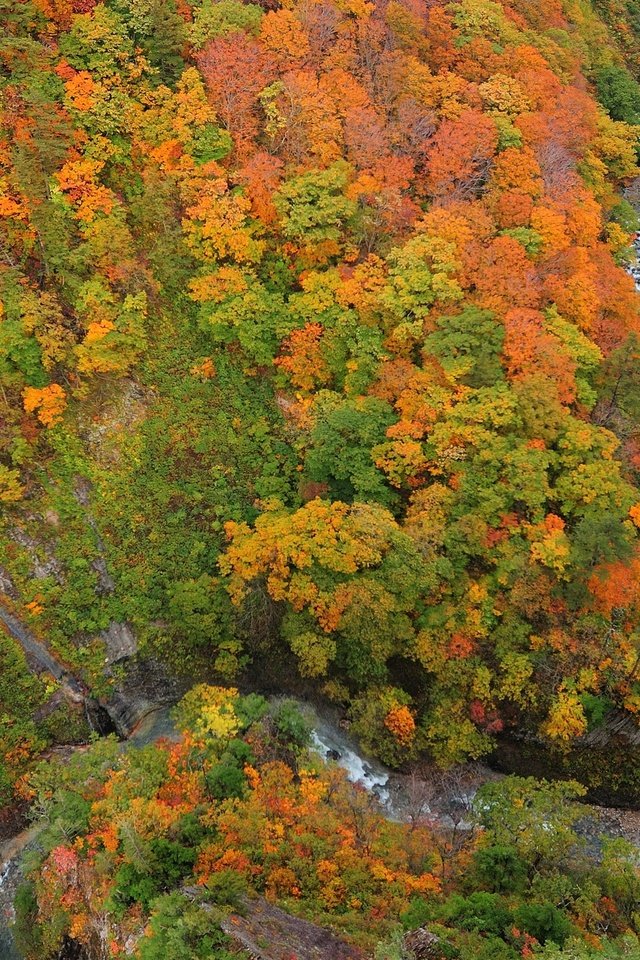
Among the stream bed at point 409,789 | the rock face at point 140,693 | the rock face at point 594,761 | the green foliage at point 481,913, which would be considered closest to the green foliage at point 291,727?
the stream bed at point 409,789

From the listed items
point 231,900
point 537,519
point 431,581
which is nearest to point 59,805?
point 231,900

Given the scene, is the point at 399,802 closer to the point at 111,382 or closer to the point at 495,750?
the point at 495,750

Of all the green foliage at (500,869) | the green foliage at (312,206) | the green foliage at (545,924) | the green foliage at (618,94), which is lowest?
the green foliage at (500,869)

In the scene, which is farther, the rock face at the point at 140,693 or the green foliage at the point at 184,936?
the rock face at the point at 140,693

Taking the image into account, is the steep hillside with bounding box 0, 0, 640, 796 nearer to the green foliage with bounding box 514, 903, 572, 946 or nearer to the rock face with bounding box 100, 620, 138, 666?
the rock face with bounding box 100, 620, 138, 666

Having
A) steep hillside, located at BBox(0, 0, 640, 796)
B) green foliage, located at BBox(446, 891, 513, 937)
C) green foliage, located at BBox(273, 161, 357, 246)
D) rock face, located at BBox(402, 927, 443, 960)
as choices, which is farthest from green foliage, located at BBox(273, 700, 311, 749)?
green foliage, located at BBox(273, 161, 357, 246)

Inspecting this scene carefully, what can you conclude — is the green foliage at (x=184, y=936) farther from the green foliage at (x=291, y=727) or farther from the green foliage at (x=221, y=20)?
the green foliage at (x=221, y=20)
